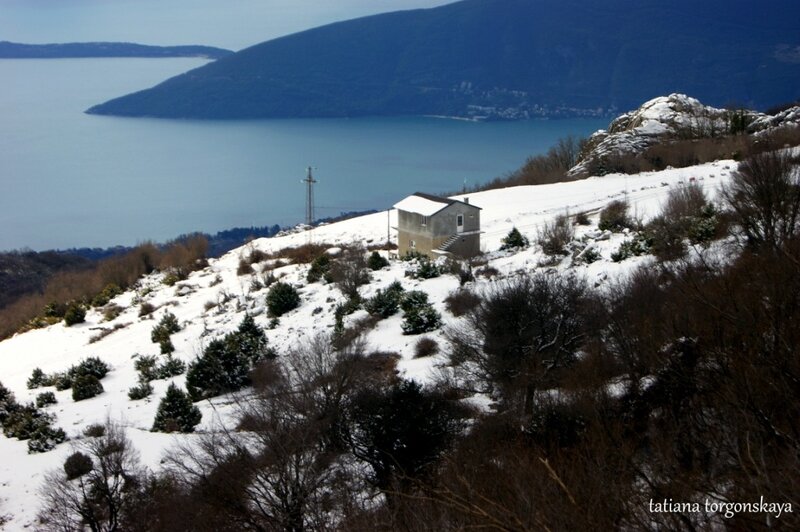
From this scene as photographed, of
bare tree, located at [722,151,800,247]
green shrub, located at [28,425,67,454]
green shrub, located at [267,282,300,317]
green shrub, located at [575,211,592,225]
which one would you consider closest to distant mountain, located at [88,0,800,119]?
green shrub, located at [575,211,592,225]

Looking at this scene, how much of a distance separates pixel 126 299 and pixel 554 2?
13932 cm

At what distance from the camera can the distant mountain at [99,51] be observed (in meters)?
180

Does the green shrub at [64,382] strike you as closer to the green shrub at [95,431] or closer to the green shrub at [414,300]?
the green shrub at [95,431]

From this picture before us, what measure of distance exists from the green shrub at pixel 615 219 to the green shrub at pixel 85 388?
1479 cm

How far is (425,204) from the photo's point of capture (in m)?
26.8

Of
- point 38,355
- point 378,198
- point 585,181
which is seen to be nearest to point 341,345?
point 38,355

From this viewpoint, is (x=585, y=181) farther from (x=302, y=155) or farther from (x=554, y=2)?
(x=554, y=2)

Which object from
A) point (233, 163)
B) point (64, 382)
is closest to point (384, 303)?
point (64, 382)

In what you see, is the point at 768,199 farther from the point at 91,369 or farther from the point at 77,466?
the point at 91,369

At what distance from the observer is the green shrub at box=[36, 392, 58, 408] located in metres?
17.7

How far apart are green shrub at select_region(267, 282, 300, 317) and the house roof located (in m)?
5.63

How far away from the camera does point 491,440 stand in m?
10.3

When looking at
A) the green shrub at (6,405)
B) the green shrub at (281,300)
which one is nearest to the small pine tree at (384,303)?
the green shrub at (281,300)

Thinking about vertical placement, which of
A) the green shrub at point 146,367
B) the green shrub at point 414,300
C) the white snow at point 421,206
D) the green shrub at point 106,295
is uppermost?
the white snow at point 421,206
